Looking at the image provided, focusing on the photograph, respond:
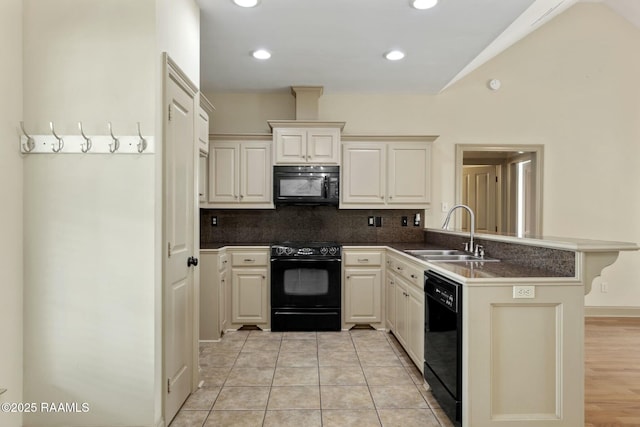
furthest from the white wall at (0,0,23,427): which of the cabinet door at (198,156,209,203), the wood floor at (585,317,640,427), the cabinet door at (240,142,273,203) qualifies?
the wood floor at (585,317,640,427)

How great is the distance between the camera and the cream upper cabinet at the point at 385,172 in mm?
4113

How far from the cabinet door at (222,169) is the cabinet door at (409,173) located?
174cm

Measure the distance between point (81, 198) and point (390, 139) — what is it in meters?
3.11

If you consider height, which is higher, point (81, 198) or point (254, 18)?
point (254, 18)

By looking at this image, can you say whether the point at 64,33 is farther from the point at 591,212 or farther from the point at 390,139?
the point at 591,212

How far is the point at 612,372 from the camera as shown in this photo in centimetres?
280

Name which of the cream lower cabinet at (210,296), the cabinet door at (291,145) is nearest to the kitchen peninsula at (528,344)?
the cream lower cabinet at (210,296)

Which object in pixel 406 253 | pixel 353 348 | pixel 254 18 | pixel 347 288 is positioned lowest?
pixel 353 348

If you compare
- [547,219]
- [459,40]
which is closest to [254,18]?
[459,40]

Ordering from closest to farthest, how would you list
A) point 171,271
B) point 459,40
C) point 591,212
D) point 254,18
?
point 171,271 → point 254,18 → point 459,40 → point 591,212

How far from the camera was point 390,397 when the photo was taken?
242 cm

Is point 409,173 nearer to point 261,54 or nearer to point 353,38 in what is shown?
point 353,38

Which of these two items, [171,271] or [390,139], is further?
[390,139]

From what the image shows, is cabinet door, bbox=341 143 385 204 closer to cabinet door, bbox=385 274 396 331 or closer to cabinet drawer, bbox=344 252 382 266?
cabinet drawer, bbox=344 252 382 266
